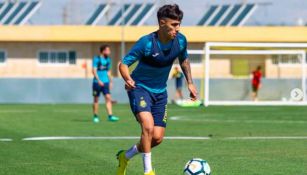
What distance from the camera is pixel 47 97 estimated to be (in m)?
48.3

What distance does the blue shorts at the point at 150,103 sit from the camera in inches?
433

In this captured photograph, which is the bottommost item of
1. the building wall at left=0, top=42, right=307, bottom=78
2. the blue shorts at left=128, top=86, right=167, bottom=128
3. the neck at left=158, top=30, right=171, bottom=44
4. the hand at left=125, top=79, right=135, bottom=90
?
the blue shorts at left=128, top=86, right=167, bottom=128

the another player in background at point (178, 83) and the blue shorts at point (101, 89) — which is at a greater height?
the another player in background at point (178, 83)

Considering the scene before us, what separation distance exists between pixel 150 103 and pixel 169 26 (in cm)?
100

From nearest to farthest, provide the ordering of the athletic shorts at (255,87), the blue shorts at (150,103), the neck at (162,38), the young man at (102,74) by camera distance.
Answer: the neck at (162,38)
the blue shorts at (150,103)
the young man at (102,74)
the athletic shorts at (255,87)

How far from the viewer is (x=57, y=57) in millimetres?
58062

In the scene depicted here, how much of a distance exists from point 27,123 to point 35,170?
12215mm

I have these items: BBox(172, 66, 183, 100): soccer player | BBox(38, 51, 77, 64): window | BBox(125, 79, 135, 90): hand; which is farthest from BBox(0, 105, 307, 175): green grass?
BBox(38, 51, 77, 64): window

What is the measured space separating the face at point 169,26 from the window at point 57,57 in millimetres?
47048

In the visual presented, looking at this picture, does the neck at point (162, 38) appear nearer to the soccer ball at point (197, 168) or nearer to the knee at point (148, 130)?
the knee at point (148, 130)

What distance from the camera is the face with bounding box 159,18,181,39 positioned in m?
10.6

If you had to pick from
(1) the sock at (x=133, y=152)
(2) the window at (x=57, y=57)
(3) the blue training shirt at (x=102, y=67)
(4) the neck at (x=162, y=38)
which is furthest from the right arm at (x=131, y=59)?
(2) the window at (x=57, y=57)

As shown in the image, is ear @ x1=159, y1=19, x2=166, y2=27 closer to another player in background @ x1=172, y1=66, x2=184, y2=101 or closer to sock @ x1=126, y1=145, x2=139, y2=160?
sock @ x1=126, y1=145, x2=139, y2=160

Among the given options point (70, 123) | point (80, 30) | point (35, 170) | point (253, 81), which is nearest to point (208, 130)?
point (70, 123)
